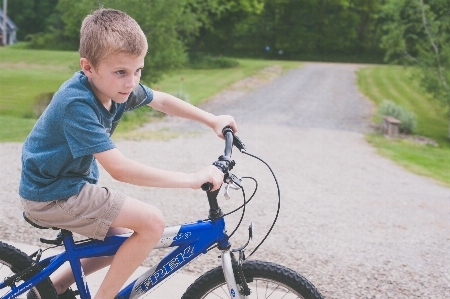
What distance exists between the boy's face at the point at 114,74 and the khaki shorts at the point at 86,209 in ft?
1.30

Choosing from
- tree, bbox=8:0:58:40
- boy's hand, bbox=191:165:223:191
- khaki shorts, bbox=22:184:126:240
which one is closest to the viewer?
boy's hand, bbox=191:165:223:191

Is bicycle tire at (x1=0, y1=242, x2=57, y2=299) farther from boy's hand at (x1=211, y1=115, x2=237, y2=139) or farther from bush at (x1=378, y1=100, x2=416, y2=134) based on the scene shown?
bush at (x1=378, y1=100, x2=416, y2=134)

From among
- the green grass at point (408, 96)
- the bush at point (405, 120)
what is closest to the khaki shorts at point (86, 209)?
the bush at point (405, 120)

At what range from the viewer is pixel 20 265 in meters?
2.26

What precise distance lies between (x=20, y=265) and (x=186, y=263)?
0.73 metres

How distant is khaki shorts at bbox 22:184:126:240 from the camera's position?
2062mm

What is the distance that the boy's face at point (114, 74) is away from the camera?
194 centimetres

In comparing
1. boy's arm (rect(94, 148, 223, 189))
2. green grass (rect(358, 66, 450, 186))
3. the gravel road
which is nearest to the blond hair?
boy's arm (rect(94, 148, 223, 189))

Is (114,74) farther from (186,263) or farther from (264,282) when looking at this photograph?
(264,282)

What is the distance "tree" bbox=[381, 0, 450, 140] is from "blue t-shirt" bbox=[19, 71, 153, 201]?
14116 mm

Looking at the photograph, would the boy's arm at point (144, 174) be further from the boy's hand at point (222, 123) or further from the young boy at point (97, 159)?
the boy's hand at point (222, 123)

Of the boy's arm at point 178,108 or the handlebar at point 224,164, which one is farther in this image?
the boy's arm at point 178,108

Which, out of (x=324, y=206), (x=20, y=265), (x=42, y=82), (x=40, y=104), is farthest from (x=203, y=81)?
(x=20, y=265)

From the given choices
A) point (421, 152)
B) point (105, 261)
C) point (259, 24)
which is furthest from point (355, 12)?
point (105, 261)
